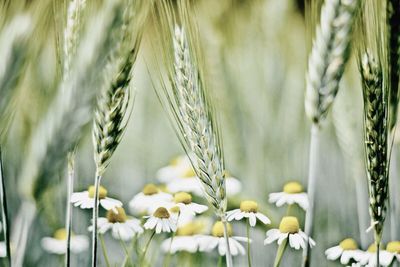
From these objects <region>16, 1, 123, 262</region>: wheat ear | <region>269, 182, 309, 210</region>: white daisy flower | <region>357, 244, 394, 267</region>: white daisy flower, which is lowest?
<region>357, 244, 394, 267</region>: white daisy flower

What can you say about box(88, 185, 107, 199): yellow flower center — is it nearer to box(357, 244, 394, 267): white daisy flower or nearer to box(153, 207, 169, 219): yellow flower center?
box(153, 207, 169, 219): yellow flower center

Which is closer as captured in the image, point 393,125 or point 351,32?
point 351,32

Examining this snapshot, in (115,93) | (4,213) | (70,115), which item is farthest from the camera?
(4,213)

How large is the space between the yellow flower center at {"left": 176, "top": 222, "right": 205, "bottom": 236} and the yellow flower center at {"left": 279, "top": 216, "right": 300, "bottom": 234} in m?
0.17

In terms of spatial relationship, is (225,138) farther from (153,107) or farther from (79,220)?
(79,220)

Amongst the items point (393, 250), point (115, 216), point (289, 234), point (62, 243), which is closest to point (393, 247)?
point (393, 250)

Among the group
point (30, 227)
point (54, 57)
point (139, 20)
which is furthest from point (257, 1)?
point (30, 227)

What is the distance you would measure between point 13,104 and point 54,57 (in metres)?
0.13

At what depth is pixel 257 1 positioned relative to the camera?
1376 millimetres

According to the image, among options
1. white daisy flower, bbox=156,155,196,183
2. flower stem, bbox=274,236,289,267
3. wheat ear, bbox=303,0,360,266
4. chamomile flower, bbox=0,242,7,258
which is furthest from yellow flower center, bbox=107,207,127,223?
wheat ear, bbox=303,0,360,266

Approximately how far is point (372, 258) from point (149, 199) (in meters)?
0.47

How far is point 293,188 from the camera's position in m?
1.32

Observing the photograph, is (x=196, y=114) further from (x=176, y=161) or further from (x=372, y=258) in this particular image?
(x=372, y=258)

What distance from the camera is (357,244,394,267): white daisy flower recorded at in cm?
129
